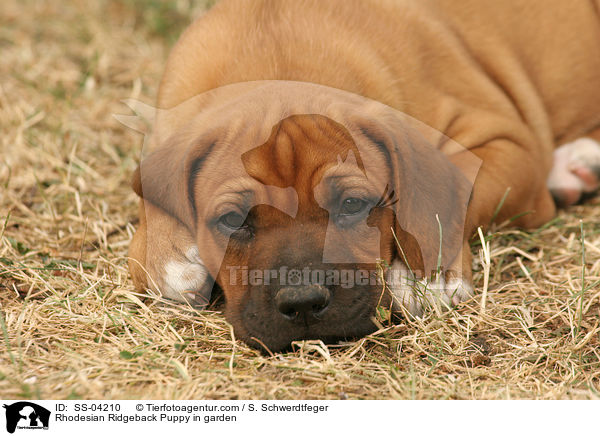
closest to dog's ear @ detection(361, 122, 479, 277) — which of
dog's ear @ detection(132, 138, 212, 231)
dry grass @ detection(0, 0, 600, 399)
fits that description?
dry grass @ detection(0, 0, 600, 399)

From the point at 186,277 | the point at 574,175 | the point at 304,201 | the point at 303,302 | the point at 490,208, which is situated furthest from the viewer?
the point at 574,175

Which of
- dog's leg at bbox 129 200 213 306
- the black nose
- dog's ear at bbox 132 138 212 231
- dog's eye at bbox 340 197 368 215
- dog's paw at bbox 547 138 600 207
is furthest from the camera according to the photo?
dog's paw at bbox 547 138 600 207

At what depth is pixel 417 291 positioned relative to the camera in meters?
3.80

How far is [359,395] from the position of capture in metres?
3.19

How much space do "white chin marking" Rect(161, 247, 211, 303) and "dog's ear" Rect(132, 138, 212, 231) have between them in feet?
0.68

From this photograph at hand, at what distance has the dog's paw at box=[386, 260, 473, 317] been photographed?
3758mm

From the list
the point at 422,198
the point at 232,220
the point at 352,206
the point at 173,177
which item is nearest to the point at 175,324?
the point at 232,220

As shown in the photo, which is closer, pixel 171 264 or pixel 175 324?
pixel 175 324

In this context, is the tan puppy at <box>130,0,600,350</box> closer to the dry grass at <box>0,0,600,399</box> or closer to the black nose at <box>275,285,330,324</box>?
the black nose at <box>275,285,330,324</box>

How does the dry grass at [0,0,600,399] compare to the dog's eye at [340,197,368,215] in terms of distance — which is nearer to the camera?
the dry grass at [0,0,600,399]

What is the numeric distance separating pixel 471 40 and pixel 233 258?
2433 millimetres

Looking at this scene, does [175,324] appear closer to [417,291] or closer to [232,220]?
[232,220]

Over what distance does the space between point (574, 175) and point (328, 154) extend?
2492 millimetres
